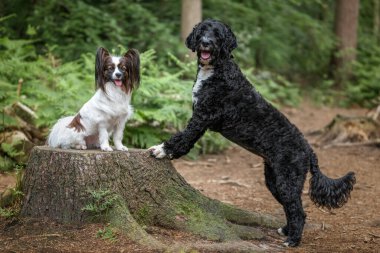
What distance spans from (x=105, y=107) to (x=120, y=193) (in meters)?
0.87

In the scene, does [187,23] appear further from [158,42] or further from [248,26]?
[248,26]

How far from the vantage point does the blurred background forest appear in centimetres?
891

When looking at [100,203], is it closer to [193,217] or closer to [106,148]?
[106,148]

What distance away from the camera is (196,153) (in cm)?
1014

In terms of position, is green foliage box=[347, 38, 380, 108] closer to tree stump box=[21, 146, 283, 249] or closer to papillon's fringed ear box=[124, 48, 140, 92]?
tree stump box=[21, 146, 283, 249]

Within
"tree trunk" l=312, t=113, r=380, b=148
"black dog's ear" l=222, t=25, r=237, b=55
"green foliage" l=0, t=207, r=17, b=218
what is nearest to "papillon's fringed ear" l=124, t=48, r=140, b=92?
"black dog's ear" l=222, t=25, r=237, b=55

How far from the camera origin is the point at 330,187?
17.1 feet

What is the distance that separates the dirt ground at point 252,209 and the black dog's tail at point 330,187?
444 millimetres

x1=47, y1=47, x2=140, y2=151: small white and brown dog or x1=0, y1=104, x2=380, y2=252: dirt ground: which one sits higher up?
x1=47, y1=47, x2=140, y2=151: small white and brown dog

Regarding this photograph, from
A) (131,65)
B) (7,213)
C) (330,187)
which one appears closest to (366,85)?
(330,187)

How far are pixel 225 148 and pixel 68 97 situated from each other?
12.6ft

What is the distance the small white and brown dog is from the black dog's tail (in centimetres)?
200

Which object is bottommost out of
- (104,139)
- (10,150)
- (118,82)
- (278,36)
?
(10,150)

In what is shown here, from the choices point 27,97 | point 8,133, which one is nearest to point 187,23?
point 27,97
